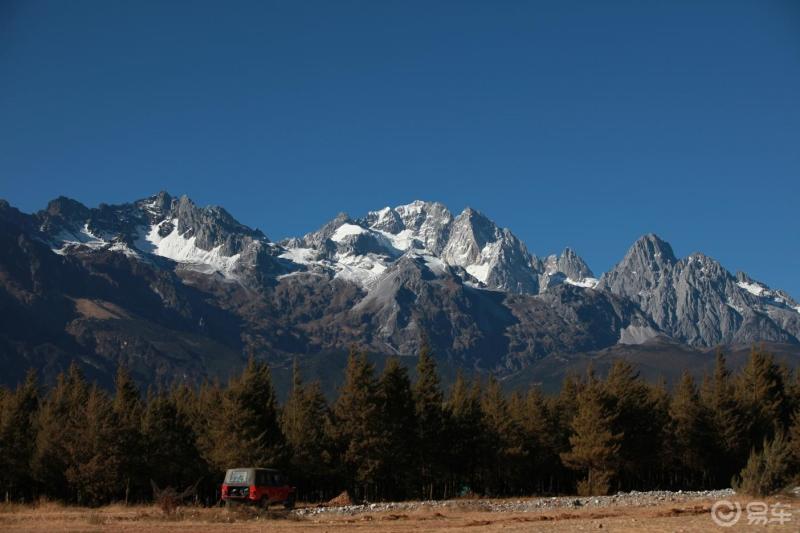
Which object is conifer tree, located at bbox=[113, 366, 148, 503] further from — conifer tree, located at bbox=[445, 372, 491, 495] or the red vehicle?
conifer tree, located at bbox=[445, 372, 491, 495]

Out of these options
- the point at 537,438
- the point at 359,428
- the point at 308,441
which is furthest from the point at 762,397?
the point at 308,441

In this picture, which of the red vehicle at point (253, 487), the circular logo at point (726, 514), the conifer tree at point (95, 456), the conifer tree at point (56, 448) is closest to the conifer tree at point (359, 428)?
the conifer tree at point (95, 456)

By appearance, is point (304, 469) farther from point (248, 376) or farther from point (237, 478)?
point (237, 478)

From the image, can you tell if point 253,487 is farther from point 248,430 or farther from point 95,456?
point 95,456

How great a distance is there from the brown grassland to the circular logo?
0.39m

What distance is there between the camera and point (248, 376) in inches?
2813

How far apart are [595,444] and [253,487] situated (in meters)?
40.1

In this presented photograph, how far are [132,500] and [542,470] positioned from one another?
1763 inches

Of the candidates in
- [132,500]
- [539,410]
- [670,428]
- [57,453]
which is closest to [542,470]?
[539,410]

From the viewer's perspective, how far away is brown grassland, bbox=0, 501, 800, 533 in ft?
117

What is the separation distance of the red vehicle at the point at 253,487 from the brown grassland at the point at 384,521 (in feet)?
3.93

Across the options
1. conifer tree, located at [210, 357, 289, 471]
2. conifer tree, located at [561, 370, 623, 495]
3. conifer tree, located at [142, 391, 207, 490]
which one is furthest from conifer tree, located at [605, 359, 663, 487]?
conifer tree, located at [142, 391, 207, 490]

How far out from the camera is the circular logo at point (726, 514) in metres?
34.3

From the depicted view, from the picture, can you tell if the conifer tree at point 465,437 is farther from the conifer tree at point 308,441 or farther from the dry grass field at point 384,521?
the dry grass field at point 384,521
